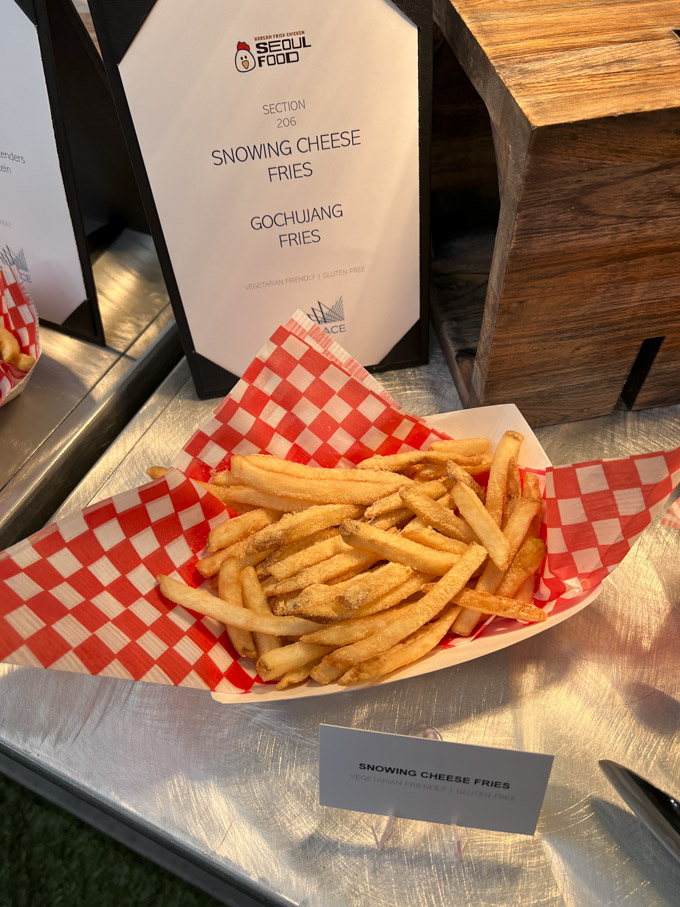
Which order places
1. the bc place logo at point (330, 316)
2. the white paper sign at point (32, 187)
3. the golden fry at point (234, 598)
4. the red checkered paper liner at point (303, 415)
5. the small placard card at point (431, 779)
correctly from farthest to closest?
the bc place logo at point (330, 316)
the white paper sign at point (32, 187)
the red checkered paper liner at point (303, 415)
the golden fry at point (234, 598)
the small placard card at point (431, 779)

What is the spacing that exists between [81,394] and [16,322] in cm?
20

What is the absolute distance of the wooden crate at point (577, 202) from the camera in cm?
98

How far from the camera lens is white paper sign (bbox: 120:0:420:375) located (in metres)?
1.08

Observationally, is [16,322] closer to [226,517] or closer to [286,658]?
[226,517]

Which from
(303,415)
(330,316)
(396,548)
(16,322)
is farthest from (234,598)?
(16,322)

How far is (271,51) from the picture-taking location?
110 centimetres

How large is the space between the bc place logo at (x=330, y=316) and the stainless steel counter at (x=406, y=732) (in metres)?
0.70

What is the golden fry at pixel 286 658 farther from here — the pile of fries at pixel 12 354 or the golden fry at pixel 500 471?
the pile of fries at pixel 12 354

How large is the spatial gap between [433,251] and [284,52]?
0.72m

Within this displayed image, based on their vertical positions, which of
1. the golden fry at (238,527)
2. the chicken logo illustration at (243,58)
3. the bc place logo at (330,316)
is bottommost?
the golden fry at (238,527)

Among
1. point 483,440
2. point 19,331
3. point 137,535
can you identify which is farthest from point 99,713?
point 19,331

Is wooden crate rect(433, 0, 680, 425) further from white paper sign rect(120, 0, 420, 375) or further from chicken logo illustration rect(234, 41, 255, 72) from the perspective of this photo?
chicken logo illustration rect(234, 41, 255, 72)

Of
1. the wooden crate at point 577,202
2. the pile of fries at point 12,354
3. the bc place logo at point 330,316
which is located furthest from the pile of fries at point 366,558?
the pile of fries at point 12,354

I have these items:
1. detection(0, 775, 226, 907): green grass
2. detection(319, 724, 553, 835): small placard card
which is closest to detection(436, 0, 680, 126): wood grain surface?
detection(319, 724, 553, 835): small placard card
